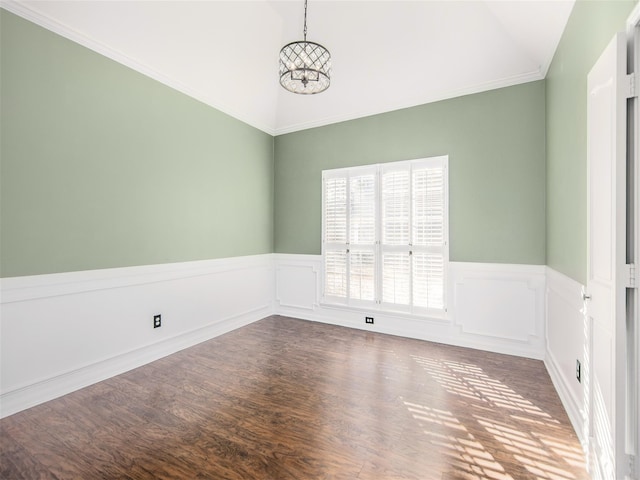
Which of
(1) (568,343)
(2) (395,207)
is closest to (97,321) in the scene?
(2) (395,207)

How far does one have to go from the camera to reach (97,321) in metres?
2.74

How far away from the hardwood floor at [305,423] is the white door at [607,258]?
0.40 m

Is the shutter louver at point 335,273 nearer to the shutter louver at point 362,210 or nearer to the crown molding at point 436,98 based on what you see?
the shutter louver at point 362,210

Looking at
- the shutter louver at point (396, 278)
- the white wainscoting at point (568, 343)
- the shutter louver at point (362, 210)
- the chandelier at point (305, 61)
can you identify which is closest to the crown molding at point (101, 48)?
the chandelier at point (305, 61)

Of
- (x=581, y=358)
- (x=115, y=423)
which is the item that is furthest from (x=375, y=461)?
(x=115, y=423)

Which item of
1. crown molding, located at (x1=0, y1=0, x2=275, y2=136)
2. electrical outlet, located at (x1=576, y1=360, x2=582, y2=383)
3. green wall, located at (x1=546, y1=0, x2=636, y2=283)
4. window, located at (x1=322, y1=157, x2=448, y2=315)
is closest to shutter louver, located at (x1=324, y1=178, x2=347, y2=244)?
window, located at (x1=322, y1=157, x2=448, y2=315)

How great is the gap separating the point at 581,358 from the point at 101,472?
2968 mm

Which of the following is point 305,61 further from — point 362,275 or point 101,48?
point 362,275

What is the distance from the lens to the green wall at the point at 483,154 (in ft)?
10.6

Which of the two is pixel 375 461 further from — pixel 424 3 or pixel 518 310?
pixel 424 3

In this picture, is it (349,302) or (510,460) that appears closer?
(510,460)

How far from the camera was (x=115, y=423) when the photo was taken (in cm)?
212

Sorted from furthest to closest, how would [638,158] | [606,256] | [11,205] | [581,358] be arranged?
[11,205]
[581,358]
[606,256]
[638,158]

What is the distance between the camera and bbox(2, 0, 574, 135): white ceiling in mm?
2611
